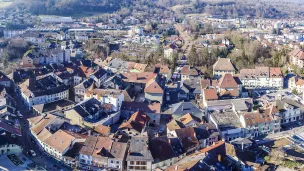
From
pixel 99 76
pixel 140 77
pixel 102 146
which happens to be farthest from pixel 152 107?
pixel 99 76

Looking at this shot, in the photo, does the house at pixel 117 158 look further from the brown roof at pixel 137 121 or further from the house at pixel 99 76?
the house at pixel 99 76

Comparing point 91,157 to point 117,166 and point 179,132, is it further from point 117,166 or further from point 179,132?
point 179,132

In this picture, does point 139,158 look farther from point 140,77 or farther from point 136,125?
point 140,77

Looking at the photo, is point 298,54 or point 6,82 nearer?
point 6,82

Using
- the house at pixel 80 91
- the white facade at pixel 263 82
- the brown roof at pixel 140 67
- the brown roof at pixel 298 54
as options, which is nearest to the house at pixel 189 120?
the house at pixel 80 91

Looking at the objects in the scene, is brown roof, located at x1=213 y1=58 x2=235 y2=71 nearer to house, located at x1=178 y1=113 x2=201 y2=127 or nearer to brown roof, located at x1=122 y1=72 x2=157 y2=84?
brown roof, located at x1=122 y1=72 x2=157 y2=84

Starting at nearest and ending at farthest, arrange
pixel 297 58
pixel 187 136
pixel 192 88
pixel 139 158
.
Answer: pixel 139 158
pixel 187 136
pixel 192 88
pixel 297 58
